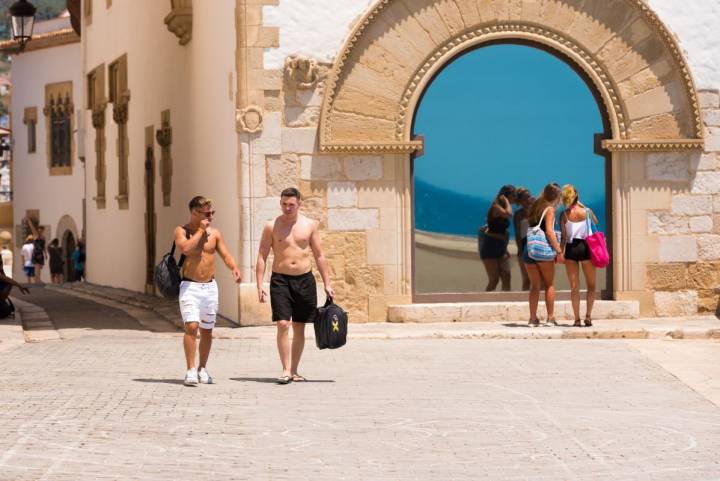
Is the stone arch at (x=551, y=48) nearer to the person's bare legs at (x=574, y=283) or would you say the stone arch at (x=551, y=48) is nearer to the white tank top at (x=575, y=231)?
the white tank top at (x=575, y=231)

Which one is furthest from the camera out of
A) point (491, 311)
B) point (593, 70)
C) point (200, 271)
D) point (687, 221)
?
point (593, 70)

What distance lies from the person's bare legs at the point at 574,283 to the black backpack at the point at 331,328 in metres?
5.48

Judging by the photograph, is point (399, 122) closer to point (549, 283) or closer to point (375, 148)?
point (375, 148)

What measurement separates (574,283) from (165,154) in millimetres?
9651

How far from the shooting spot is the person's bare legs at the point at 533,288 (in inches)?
705

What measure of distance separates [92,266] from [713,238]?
18.2 m

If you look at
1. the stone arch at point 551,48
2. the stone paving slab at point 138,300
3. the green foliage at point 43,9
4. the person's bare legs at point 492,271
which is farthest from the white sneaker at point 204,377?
the green foliage at point 43,9

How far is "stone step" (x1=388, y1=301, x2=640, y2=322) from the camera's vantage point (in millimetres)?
18719

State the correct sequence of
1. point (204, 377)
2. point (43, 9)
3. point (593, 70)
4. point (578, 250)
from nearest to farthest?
point (204, 377), point (578, 250), point (593, 70), point (43, 9)

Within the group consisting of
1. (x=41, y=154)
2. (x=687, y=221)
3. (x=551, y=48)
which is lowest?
(x=687, y=221)

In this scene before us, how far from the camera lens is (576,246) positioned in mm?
17922

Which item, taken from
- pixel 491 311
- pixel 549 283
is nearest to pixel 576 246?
pixel 549 283

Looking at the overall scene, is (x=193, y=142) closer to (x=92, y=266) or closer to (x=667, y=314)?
(x=667, y=314)

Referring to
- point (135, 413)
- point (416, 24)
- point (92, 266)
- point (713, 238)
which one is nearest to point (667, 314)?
point (713, 238)
